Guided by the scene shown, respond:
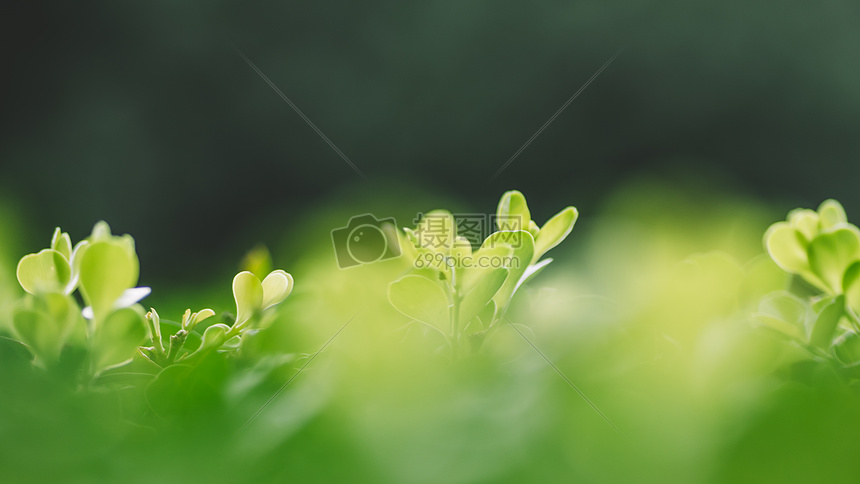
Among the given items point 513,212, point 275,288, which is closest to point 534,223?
point 513,212

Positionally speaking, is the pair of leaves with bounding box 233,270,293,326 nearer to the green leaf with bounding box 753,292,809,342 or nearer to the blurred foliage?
the blurred foliage

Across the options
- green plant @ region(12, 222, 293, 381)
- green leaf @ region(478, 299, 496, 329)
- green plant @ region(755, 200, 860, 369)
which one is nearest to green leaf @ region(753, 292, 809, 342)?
green plant @ region(755, 200, 860, 369)

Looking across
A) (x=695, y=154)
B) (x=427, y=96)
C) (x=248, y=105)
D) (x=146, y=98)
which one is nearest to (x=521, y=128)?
(x=427, y=96)

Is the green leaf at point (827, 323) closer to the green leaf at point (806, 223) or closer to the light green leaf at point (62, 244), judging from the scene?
the green leaf at point (806, 223)

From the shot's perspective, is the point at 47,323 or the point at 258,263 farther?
the point at 258,263

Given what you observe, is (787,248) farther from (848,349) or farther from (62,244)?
(62,244)

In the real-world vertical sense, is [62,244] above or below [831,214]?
above
